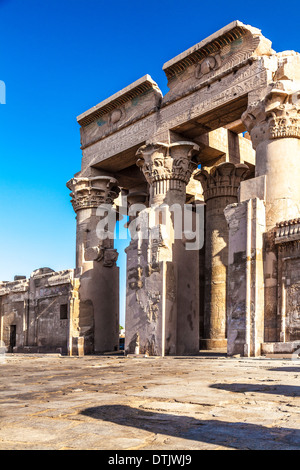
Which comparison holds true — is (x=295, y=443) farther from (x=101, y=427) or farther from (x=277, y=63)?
(x=277, y=63)

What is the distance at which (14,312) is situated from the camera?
72.7 feet

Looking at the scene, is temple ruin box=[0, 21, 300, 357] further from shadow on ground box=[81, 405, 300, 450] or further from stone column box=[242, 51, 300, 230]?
shadow on ground box=[81, 405, 300, 450]

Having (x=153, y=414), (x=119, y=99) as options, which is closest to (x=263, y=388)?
(x=153, y=414)

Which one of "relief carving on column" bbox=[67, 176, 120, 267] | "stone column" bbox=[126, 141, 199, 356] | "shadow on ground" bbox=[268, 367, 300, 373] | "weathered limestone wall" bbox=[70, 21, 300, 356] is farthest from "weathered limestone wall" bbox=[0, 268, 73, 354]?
"shadow on ground" bbox=[268, 367, 300, 373]

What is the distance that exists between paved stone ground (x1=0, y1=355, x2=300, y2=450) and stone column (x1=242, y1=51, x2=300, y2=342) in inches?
218

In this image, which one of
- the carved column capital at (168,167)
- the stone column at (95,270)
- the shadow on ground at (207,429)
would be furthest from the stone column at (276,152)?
the shadow on ground at (207,429)

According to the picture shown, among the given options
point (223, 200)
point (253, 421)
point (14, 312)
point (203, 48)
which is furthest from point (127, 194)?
point (253, 421)

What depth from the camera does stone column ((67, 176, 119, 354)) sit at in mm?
18109

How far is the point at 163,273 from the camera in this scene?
13906 millimetres

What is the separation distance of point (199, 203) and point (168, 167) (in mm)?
5665

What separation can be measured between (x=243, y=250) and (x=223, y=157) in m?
6.62

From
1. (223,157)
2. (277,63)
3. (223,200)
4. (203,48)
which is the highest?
(203,48)

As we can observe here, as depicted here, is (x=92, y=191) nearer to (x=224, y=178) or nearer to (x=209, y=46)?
(x=224, y=178)
